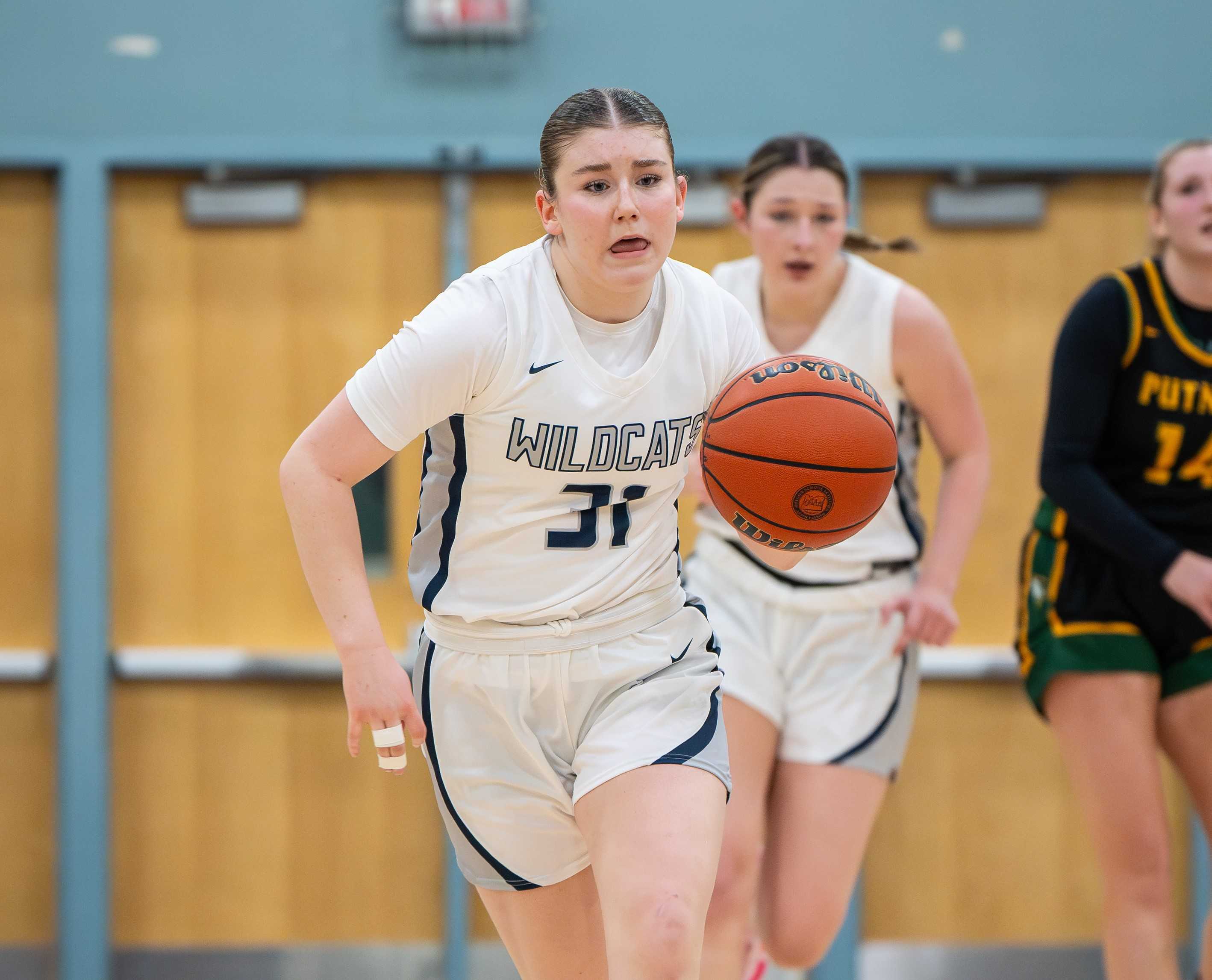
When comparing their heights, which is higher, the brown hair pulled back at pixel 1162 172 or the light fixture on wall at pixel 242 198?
the light fixture on wall at pixel 242 198

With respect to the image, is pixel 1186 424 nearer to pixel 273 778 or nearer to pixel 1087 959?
pixel 1087 959

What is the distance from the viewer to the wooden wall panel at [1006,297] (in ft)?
15.6

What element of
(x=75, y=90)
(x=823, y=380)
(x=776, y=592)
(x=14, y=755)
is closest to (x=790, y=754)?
(x=776, y=592)

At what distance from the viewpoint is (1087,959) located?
4.84 meters

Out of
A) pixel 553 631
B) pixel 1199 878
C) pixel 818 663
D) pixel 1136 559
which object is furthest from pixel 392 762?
pixel 1199 878

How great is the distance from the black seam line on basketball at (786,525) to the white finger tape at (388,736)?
2.41 feet

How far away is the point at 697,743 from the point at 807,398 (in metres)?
0.65

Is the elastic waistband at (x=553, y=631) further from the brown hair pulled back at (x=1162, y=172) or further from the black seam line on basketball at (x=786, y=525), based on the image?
the brown hair pulled back at (x=1162, y=172)

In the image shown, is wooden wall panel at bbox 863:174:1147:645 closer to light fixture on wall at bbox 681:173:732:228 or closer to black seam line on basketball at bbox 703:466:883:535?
light fixture on wall at bbox 681:173:732:228

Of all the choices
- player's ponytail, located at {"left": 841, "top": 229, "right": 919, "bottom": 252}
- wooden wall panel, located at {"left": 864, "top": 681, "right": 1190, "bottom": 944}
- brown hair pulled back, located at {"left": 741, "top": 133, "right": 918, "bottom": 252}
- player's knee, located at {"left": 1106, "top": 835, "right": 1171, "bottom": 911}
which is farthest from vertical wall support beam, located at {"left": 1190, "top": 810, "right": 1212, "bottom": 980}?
brown hair pulled back, located at {"left": 741, "top": 133, "right": 918, "bottom": 252}

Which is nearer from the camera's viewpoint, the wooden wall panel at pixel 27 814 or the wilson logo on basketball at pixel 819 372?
the wilson logo on basketball at pixel 819 372

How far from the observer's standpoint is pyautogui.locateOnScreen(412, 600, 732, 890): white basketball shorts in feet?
7.25

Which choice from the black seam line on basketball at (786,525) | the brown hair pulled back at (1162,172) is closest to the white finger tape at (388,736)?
the black seam line on basketball at (786,525)

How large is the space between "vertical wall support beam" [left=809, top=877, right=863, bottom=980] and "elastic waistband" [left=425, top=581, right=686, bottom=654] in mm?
2722
